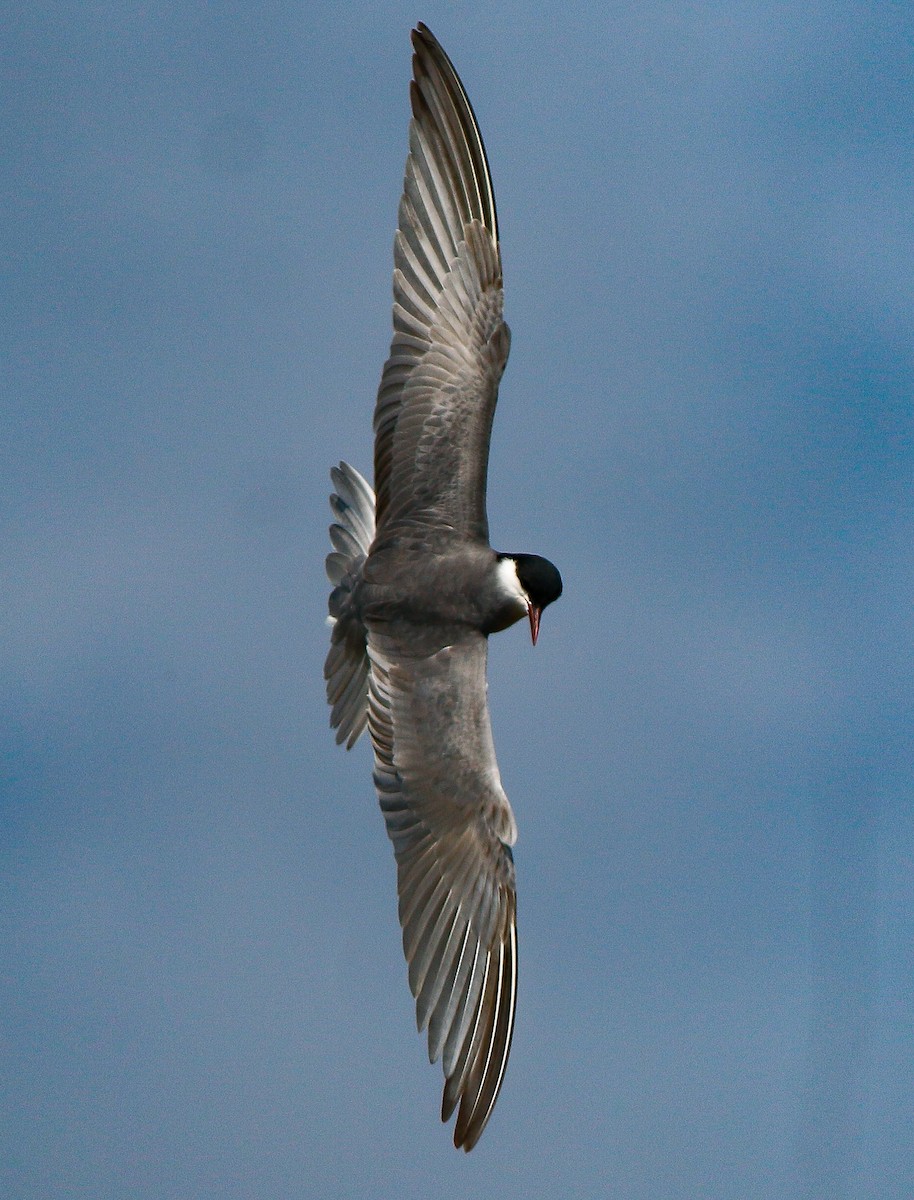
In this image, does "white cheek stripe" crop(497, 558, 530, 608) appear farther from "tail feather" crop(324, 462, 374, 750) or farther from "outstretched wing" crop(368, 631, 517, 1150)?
"tail feather" crop(324, 462, 374, 750)

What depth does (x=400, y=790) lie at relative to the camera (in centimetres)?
1245

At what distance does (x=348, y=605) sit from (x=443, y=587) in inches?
38.7

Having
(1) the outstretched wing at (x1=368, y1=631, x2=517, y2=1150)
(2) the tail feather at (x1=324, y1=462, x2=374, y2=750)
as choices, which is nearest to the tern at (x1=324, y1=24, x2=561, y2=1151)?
(1) the outstretched wing at (x1=368, y1=631, x2=517, y2=1150)

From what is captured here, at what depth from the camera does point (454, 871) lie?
12.3m

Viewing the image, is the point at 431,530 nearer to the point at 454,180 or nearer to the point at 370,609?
the point at 370,609

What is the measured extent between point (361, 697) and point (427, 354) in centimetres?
295

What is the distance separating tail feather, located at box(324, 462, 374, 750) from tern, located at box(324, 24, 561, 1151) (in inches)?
13.4

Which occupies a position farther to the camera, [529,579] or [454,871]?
[529,579]

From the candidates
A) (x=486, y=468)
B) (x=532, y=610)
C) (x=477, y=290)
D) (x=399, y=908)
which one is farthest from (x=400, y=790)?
(x=477, y=290)

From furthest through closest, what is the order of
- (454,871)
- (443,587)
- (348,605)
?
1. (348,605)
2. (443,587)
3. (454,871)

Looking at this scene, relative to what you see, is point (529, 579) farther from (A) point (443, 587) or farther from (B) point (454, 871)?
(B) point (454, 871)

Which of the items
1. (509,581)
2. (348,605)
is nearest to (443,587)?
(509,581)

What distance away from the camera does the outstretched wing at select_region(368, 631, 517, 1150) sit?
1214 centimetres

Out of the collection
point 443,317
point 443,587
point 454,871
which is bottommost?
point 454,871
